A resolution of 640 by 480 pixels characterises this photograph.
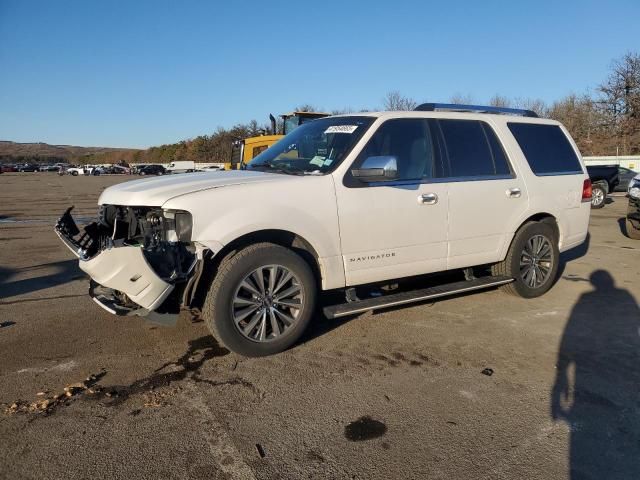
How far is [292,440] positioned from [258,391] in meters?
0.65

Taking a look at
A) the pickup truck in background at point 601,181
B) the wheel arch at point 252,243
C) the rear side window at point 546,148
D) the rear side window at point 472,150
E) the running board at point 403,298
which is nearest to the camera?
the wheel arch at point 252,243

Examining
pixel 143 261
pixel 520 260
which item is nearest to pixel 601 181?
pixel 520 260

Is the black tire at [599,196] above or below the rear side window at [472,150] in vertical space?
below

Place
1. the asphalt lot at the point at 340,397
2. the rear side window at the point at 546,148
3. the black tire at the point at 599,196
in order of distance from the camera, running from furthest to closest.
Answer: the black tire at the point at 599,196, the rear side window at the point at 546,148, the asphalt lot at the point at 340,397

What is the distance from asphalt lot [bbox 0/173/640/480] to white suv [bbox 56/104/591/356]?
1.37 feet

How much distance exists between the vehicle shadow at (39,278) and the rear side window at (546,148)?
5981 millimetres

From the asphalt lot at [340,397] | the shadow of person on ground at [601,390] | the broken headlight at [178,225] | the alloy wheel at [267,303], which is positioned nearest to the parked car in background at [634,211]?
the shadow of person on ground at [601,390]

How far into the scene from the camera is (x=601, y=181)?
1802cm

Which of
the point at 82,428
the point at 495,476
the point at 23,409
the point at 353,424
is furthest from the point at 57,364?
the point at 495,476

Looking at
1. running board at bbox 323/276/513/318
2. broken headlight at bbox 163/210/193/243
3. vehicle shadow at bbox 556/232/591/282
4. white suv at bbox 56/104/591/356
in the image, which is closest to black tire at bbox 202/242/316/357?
white suv at bbox 56/104/591/356

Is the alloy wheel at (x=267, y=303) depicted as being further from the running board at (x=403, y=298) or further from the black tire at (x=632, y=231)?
the black tire at (x=632, y=231)

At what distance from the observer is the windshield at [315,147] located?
4270 millimetres

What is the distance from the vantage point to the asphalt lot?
8.52 feet

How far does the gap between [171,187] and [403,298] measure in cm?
224
